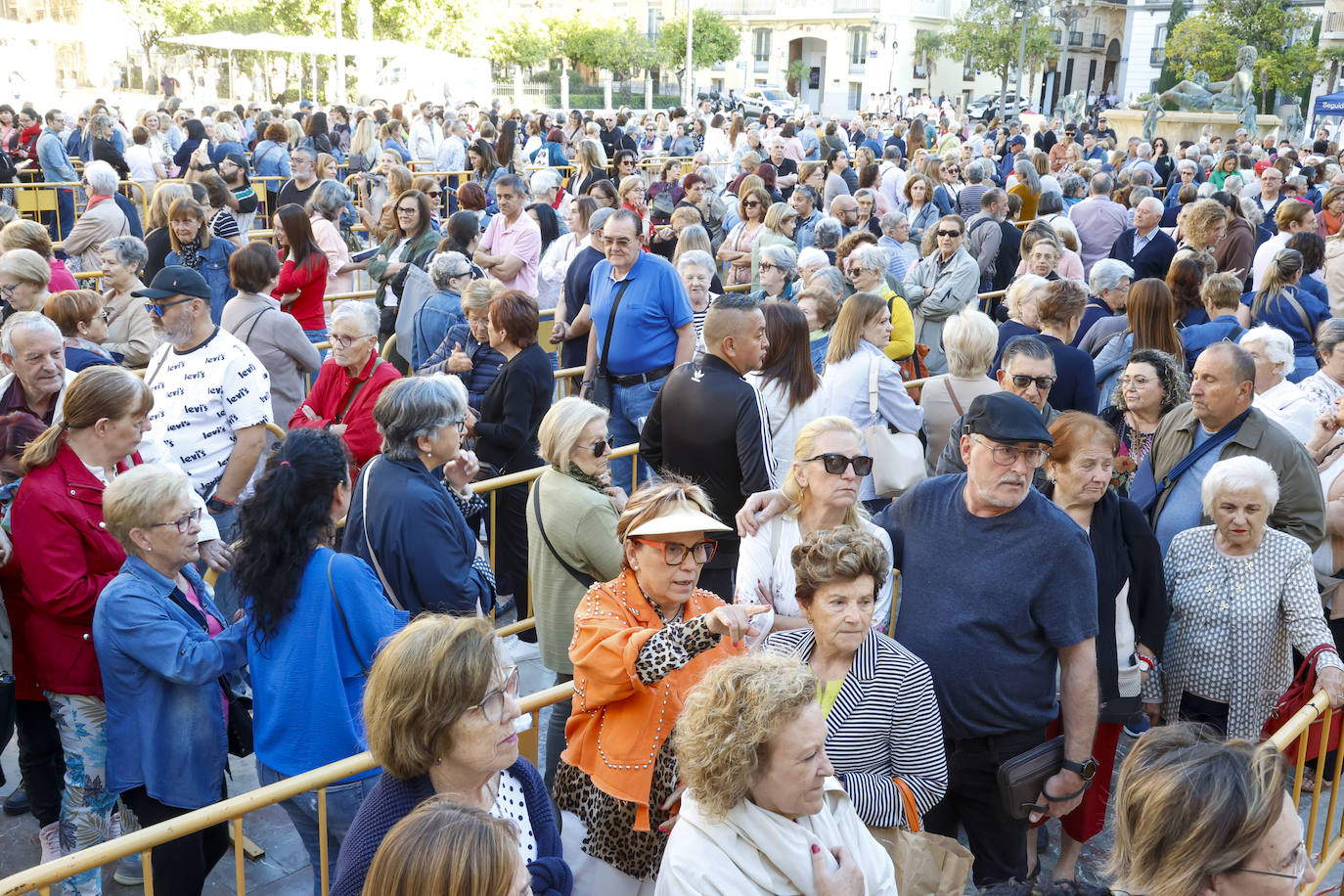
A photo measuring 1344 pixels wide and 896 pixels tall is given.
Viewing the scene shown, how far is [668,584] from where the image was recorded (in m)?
3.34

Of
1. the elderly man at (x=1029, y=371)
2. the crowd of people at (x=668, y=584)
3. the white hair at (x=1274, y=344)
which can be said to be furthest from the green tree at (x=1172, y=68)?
the crowd of people at (x=668, y=584)

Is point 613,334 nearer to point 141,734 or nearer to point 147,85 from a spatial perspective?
point 141,734

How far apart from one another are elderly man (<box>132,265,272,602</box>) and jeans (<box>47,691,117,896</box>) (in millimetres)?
1258

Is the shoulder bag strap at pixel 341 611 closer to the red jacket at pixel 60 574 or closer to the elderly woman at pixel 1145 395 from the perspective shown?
the red jacket at pixel 60 574

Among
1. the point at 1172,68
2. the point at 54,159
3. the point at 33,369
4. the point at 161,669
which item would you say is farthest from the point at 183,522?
the point at 1172,68

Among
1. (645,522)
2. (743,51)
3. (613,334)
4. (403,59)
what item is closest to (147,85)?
(403,59)

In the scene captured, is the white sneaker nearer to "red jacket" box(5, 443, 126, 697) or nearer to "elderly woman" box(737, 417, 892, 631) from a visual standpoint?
"red jacket" box(5, 443, 126, 697)

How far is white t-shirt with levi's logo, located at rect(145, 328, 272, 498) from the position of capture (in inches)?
198

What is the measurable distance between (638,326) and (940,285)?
274cm

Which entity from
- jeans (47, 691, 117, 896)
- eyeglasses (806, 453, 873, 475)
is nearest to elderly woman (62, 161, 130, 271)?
jeans (47, 691, 117, 896)

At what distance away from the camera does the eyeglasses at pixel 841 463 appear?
375cm

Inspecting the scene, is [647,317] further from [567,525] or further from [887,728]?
[887,728]

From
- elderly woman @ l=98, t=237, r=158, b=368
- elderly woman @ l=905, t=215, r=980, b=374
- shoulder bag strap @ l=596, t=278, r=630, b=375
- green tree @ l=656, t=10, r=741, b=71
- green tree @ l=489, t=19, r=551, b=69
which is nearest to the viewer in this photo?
elderly woman @ l=98, t=237, r=158, b=368

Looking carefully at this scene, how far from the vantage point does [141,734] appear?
3.48 m
